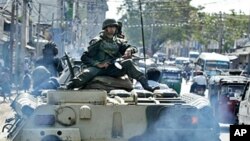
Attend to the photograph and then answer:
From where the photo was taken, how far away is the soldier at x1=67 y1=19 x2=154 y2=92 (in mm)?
8648

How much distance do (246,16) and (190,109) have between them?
238 feet

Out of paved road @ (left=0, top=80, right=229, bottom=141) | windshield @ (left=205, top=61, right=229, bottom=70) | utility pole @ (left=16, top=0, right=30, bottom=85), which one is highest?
utility pole @ (left=16, top=0, right=30, bottom=85)

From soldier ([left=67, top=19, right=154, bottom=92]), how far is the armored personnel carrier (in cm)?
118

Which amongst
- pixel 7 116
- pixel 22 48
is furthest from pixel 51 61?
pixel 22 48

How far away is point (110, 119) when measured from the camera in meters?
7.25

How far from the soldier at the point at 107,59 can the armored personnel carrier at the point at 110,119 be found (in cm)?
118

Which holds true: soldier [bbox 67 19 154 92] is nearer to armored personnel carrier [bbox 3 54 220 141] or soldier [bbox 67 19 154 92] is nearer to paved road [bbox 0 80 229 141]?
armored personnel carrier [bbox 3 54 220 141]

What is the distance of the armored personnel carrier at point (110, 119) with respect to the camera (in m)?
7.06

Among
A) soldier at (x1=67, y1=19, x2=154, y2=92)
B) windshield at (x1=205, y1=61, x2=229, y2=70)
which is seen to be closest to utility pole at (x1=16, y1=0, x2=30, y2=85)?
soldier at (x1=67, y1=19, x2=154, y2=92)

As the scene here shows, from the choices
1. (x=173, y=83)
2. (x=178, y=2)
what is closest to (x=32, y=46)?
(x=173, y=83)

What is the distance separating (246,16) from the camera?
78.3 m

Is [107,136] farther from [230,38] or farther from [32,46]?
[230,38]

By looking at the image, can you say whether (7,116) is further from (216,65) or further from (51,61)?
(216,65)

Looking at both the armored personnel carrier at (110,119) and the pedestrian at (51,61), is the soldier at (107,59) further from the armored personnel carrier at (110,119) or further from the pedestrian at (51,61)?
the pedestrian at (51,61)
